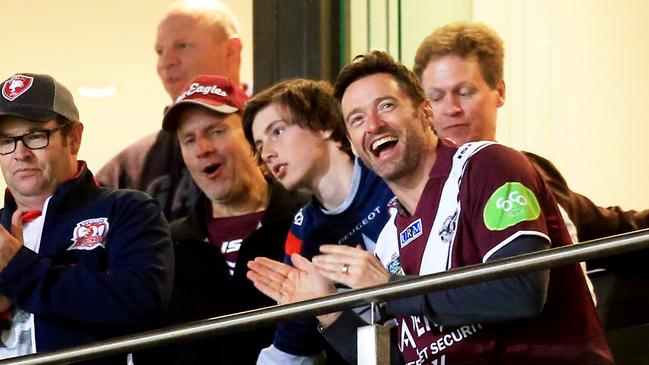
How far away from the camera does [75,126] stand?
13.4 feet

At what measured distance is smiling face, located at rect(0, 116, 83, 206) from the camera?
3.98m

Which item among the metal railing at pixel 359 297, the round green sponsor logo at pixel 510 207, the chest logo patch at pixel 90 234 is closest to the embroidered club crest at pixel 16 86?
the chest logo patch at pixel 90 234

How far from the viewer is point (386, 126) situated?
3.62 metres

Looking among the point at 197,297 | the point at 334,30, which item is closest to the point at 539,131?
the point at 334,30

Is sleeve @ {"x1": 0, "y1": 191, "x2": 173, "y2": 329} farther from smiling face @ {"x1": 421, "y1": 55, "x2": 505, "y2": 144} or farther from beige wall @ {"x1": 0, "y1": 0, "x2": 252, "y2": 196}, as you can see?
beige wall @ {"x1": 0, "y1": 0, "x2": 252, "y2": 196}

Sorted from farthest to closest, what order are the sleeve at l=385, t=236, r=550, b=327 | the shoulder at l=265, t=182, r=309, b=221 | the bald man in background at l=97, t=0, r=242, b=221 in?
the bald man in background at l=97, t=0, r=242, b=221
the shoulder at l=265, t=182, r=309, b=221
the sleeve at l=385, t=236, r=550, b=327

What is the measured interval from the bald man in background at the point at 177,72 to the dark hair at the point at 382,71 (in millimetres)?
1340

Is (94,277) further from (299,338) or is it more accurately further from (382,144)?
(382,144)

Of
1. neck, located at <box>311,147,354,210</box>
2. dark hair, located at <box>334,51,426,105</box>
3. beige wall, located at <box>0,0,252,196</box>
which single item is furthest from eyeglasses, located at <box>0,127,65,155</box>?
beige wall, located at <box>0,0,252,196</box>

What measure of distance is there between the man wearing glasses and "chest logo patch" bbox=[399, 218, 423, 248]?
680 mm

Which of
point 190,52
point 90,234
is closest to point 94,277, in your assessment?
point 90,234

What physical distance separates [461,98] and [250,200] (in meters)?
0.72

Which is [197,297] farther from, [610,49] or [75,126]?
[610,49]

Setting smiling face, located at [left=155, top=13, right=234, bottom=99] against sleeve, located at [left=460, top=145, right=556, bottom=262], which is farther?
smiling face, located at [left=155, top=13, right=234, bottom=99]
